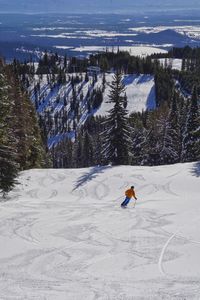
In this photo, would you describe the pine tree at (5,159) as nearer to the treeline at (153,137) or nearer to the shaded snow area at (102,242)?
the shaded snow area at (102,242)

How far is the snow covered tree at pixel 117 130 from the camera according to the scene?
159ft

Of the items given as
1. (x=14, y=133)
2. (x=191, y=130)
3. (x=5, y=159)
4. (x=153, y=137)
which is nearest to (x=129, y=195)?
(x=5, y=159)

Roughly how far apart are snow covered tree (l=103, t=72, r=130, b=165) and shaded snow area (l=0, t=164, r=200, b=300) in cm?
1169

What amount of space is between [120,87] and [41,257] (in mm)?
30635

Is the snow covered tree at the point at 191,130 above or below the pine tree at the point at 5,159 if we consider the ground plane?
below

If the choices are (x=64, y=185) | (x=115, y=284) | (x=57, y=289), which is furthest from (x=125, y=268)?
(x=64, y=185)

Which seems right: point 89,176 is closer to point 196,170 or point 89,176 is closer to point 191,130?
point 196,170

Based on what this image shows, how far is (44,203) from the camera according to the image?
→ 32.8 meters

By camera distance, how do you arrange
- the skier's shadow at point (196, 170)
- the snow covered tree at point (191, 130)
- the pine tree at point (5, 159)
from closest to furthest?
the pine tree at point (5, 159) → the skier's shadow at point (196, 170) → the snow covered tree at point (191, 130)

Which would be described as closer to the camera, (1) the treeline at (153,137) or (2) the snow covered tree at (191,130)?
(1) the treeline at (153,137)

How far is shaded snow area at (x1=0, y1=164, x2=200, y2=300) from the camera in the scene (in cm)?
1706

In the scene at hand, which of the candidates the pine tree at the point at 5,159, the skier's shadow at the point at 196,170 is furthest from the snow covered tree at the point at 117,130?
the pine tree at the point at 5,159

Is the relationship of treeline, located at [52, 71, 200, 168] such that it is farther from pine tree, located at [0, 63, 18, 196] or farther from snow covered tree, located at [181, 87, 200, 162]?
pine tree, located at [0, 63, 18, 196]

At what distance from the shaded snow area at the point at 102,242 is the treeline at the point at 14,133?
225 cm
